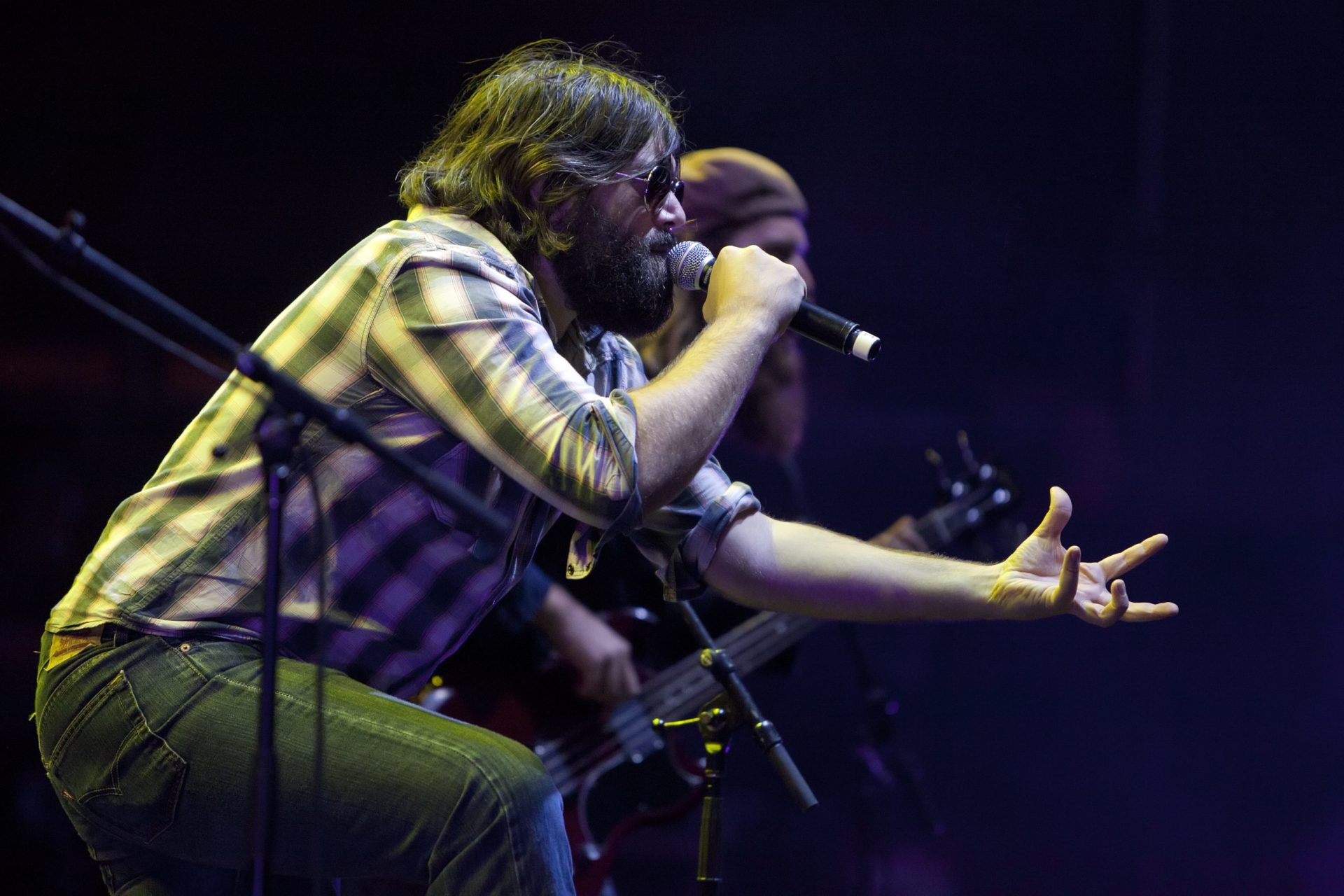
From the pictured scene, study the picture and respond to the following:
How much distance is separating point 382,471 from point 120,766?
433 millimetres

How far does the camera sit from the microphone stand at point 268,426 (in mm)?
1053

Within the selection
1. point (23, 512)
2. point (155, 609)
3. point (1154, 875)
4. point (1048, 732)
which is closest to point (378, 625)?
point (155, 609)

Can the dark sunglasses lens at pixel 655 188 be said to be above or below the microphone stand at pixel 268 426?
above

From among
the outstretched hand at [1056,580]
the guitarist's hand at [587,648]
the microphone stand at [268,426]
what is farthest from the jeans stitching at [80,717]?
the guitarist's hand at [587,648]

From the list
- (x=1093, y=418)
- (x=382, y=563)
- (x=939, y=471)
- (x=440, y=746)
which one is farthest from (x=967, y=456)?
(x=440, y=746)

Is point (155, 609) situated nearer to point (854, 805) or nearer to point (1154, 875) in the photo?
point (854, 805)

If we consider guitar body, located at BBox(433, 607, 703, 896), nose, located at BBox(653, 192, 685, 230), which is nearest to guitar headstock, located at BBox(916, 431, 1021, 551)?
guitar body, located at BBox(433, 607, 703, 896)

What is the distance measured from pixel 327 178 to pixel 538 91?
1.27m

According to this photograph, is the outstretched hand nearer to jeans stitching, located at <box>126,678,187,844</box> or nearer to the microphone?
the microphone

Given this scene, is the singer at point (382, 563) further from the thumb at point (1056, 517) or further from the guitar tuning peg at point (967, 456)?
the guitar tuning peg at point (967, 456)

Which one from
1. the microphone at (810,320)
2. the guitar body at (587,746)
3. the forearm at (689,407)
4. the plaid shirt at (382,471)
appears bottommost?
the guitar body at (587,746)

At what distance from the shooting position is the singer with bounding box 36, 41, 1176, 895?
4.31 feet

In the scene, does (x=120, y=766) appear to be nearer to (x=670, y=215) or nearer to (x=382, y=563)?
(x=382, y=563)

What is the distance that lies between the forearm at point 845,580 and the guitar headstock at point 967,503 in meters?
1.55
